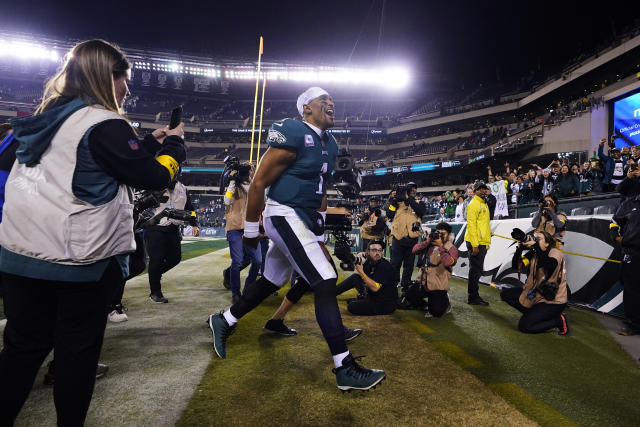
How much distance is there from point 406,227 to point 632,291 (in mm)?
3389

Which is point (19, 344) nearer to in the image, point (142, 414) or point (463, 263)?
point (142, 414)

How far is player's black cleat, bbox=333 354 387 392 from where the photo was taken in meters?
2.13

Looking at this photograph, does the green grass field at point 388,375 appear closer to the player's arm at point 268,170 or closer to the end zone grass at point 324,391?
the end zone grass at point 324,391

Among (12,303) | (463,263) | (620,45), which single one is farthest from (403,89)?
(12,303)

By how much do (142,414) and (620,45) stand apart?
3283 cm

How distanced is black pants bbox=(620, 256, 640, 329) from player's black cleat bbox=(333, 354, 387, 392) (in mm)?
4094

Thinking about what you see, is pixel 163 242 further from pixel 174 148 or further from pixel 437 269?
pixel 437 269

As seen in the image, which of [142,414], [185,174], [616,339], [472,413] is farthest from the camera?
[185,174]

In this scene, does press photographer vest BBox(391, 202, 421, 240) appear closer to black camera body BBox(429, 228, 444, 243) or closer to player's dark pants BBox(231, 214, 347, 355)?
black camera body BBox(429, 228, 444, 243)

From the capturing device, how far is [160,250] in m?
4.68

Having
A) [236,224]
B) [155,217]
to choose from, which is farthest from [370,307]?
[155,217]

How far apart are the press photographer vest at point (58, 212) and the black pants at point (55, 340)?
14 centimetres

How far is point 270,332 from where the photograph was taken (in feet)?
11.5

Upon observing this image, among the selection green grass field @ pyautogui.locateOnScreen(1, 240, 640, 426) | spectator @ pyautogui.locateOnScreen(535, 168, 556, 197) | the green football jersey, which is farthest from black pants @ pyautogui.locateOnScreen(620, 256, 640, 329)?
spectator @ pyautogui.locateOnScreen(535, 168, 556, 197)
